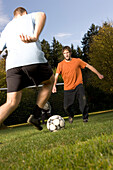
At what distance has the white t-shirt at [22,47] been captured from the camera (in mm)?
3346

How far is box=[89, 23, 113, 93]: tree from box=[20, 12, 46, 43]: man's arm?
17.4m

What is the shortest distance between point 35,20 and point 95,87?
668 inches

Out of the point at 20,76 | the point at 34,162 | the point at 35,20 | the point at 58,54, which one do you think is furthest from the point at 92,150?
the point at 58,54

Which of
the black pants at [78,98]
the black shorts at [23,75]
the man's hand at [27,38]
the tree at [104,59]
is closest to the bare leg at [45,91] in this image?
the black shorts at [23,75]

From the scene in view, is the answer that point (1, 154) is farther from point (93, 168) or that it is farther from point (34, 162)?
point (93, 168)

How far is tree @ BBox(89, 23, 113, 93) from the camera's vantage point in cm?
2112

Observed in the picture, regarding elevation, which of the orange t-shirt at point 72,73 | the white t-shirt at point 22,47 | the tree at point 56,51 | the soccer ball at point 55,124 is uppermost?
the tree at point 56,51

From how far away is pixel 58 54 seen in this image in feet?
190

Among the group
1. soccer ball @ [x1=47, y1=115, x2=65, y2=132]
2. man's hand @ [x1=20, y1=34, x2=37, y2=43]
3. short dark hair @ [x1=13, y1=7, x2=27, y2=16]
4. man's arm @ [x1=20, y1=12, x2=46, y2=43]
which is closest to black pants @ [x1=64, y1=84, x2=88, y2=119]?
soccer ball @ [x1=47, y1=115, x2=65, y2=132]

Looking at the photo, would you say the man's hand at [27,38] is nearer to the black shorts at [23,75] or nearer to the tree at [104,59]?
the black shorts at [23,75]

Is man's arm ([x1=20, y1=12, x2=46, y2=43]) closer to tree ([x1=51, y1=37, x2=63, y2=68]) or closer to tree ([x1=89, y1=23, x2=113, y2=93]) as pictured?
tree ([x1=89, y1=23, x2=113, y2=93])

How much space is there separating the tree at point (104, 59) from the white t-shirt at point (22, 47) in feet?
57.0

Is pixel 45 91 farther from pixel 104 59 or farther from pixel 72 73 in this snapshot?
pixel 104 59

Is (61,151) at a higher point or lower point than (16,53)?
lower
